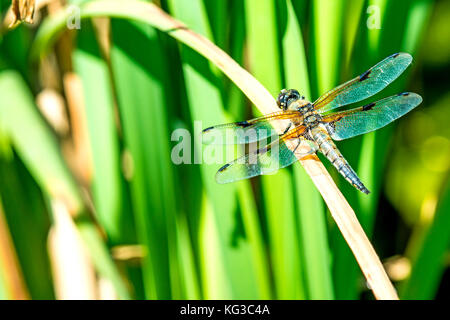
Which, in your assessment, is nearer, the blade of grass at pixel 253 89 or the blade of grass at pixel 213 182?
the blade of grass at pixel 253 89

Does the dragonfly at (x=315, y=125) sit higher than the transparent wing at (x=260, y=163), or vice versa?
the dragonfly at (x=315, y=125)

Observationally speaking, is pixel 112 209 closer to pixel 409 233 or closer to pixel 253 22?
pixel 253 22

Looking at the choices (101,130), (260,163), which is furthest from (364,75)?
(101,130)

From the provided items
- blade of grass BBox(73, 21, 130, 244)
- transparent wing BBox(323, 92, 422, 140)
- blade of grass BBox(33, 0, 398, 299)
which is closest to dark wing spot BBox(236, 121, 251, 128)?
blade of grass BBox(33, 0, 398, 299)

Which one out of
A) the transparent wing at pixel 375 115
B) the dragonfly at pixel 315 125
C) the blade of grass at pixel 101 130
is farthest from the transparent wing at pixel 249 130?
the blade of grass at pixel 101 130

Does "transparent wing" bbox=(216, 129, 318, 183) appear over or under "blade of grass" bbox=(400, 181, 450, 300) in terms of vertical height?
over

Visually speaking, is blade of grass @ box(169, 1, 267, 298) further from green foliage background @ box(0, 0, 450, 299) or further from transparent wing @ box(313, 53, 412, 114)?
transparent wing @ box(313, 53, 412, 114)

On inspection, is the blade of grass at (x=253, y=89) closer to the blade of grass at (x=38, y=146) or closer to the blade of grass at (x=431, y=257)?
the blade of grass at (x=38, y=146)
